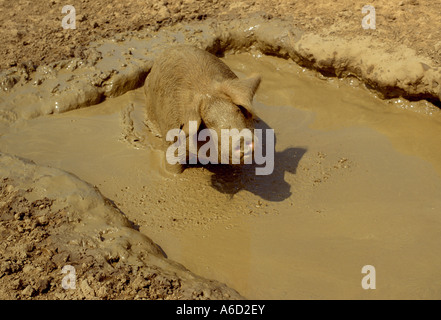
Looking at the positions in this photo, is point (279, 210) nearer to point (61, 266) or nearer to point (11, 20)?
point (61, 266)

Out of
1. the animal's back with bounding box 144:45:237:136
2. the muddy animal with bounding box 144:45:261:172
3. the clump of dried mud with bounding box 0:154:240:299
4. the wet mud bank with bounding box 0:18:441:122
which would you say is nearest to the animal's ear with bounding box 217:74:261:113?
the muddy animal with bounding box 144:45:261:172

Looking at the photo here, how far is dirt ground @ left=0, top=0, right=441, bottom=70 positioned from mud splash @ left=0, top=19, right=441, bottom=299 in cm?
33

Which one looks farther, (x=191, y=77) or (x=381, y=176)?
(x=381, y=176)

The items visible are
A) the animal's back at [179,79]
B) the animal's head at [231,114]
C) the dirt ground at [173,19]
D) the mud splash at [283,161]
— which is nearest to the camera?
the mud splash at [283,161]

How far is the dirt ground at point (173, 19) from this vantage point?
816 centimetres

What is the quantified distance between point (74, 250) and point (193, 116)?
1829mm

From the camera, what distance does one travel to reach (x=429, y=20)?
822 cm

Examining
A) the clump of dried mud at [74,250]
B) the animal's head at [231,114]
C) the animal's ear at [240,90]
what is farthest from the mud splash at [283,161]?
the animal's ear at [240,90]

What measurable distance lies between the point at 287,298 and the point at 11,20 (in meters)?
7.29

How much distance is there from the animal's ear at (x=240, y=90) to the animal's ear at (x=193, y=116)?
0.27 meters

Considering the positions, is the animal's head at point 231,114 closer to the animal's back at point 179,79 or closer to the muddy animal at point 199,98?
the muddy animal at point 199,98

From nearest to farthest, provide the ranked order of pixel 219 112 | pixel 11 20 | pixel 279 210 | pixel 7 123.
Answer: pixel 219 112, pixel 279 210, pixel 7 123, pixel 11 20

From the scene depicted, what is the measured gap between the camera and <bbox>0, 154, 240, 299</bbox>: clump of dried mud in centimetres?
450

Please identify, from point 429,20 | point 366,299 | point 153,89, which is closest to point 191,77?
point 153,89
